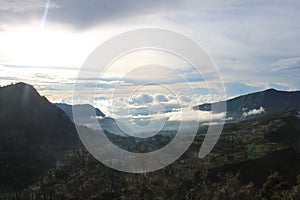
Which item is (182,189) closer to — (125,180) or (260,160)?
(125,180)

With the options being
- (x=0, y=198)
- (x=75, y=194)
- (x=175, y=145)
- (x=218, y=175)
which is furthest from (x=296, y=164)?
(x=0, y=198)

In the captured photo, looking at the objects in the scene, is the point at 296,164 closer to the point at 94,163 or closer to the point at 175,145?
the point at 175,145

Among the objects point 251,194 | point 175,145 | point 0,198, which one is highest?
point 175,145

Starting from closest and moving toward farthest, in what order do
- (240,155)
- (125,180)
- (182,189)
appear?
(182,189), (125,180), (240,155)

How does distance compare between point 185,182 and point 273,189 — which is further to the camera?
point 185,182

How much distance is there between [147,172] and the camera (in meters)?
103

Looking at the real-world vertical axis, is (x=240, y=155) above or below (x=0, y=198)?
above

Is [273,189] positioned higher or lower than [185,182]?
lower

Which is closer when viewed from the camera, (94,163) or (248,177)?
(94,163)

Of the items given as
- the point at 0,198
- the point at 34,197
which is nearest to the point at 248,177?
the point at 34,197

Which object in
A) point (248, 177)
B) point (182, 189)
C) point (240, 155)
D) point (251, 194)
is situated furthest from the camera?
point (240, 155)

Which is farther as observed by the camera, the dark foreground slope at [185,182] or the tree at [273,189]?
the dark foreground slope at [185,182]

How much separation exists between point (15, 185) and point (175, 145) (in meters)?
104

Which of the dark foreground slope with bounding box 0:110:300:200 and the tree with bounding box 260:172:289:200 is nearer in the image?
the tree with bounding box 260:172:289:200
